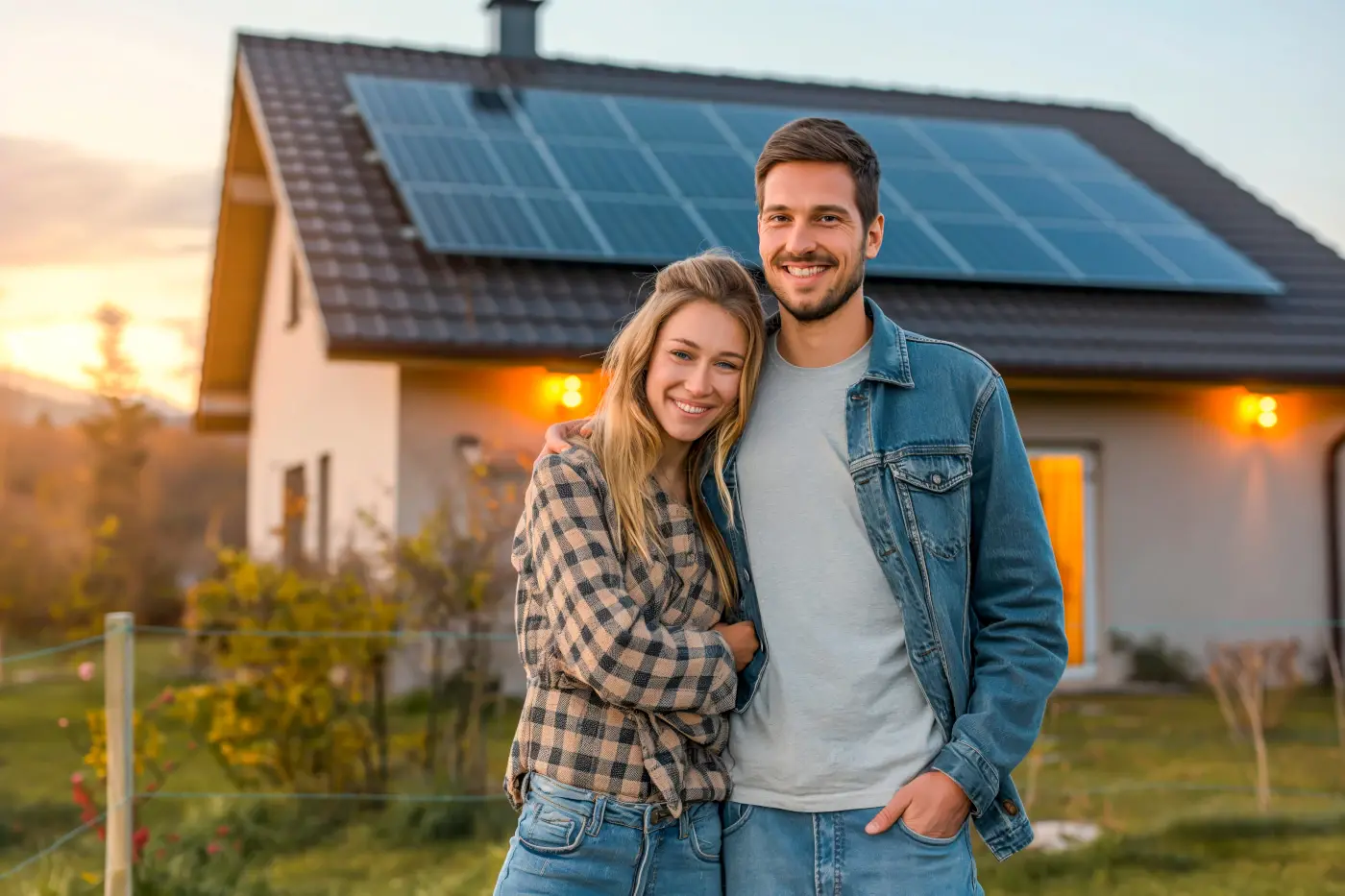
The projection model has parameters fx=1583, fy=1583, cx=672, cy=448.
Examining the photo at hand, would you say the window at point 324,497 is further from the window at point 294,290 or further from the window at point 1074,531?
the window at point 1074,531

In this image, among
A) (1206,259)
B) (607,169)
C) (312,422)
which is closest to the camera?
(607,169)

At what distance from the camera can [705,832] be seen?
108 inches

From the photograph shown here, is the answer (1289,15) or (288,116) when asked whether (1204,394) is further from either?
(1289,15)

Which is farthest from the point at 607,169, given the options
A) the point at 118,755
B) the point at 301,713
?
the point at 118,755

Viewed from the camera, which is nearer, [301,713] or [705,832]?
[705,832]

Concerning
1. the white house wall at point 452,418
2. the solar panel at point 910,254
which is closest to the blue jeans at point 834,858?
the white house wall at point 452,418

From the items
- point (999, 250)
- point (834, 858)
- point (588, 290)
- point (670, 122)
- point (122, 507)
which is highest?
point (670, 122)

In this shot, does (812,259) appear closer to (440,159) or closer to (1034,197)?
(440,159)

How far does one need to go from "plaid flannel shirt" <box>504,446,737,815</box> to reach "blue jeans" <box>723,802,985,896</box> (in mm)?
98

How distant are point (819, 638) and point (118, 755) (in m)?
3.16

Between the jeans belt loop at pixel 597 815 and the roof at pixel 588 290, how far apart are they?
6883mm

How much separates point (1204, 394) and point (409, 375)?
5.98 metres

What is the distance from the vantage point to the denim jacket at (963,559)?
273cm

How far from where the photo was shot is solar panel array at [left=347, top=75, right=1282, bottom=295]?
10430 millimetres
